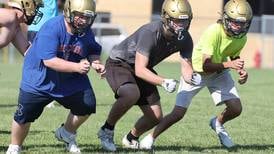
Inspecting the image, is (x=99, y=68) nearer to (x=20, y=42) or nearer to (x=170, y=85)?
(x=170, y=85)

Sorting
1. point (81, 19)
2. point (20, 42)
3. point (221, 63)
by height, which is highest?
point (81, 19)

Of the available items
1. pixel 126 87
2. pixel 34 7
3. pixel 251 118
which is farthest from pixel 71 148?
pixel 251 118

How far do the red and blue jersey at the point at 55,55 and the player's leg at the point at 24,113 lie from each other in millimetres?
68

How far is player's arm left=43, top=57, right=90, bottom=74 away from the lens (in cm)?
690

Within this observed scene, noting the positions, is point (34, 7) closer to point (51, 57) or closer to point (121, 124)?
point (51, 57)

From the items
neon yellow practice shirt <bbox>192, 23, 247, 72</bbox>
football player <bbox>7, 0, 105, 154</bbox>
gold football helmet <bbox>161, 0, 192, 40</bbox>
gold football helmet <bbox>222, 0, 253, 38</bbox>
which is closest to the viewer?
football player <bbox>7, 0, 105, 154</bbox>

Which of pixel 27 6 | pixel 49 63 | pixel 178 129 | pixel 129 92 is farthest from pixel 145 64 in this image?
pixel 178 129

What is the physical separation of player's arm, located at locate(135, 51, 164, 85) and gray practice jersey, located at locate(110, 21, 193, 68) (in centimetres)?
5

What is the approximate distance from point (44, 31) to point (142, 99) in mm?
1705

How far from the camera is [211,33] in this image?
8500mm

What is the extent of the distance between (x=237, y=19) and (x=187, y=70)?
0.77 m

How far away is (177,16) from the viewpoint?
307 inches

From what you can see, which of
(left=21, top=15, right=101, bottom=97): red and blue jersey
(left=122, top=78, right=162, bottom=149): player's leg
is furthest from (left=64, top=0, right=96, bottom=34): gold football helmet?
(left=122, top=78, right=162, bottom=149): player's leg

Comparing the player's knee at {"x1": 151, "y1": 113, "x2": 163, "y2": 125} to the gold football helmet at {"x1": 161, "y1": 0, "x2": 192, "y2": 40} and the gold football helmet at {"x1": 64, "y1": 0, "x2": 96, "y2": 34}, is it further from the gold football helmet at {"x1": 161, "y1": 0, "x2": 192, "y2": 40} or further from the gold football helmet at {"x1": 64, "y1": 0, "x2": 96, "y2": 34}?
the gold football helmet at {"x1": 64, "y1": 0, "x2": 96, "y2": 34}
